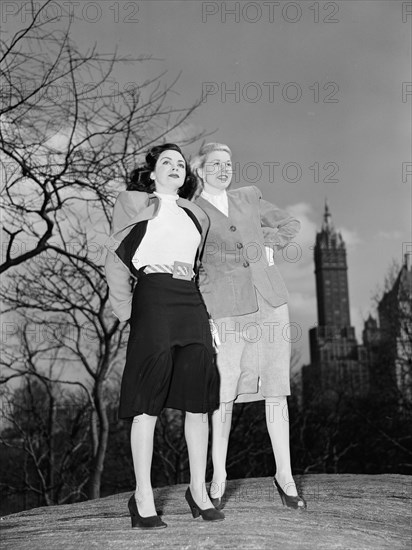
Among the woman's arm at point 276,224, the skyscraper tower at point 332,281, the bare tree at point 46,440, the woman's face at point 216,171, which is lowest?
the bare tree at point 46,440

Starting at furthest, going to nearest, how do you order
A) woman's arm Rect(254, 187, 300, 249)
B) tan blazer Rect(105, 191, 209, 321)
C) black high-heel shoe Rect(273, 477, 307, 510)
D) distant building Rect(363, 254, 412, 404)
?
distant building Rect(363, 254, 412, 404)
woman's arm Rect(254, 187, 300, 249)
black high-heel shoe Rect(273, 477, 307, 510)
tan blazer Rect(105, 191, 209, 321)

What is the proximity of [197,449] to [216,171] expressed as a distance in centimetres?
165

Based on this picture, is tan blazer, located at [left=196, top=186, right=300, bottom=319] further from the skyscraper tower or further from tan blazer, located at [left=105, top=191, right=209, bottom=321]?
the skyscraper tower

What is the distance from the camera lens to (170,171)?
392 cm

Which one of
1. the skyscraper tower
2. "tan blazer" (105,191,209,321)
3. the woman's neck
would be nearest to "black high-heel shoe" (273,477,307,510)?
"tan blazer" (105,191,209,321)

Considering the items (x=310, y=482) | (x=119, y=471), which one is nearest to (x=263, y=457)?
(x=119, y=471)

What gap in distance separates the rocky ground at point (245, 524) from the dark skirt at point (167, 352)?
0.61 meters

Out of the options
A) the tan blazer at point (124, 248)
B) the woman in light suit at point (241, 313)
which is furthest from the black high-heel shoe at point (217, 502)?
the tan blazer at point (124, 248)

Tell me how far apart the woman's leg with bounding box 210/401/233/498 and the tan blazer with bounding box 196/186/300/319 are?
0.56m

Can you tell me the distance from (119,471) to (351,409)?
8.71m

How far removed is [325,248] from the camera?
445 ft

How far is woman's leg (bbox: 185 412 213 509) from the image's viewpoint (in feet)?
12.0

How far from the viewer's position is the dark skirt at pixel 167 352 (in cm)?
351

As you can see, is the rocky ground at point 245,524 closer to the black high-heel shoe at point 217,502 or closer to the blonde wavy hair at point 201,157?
the black high-heel shoe at point 217,502
